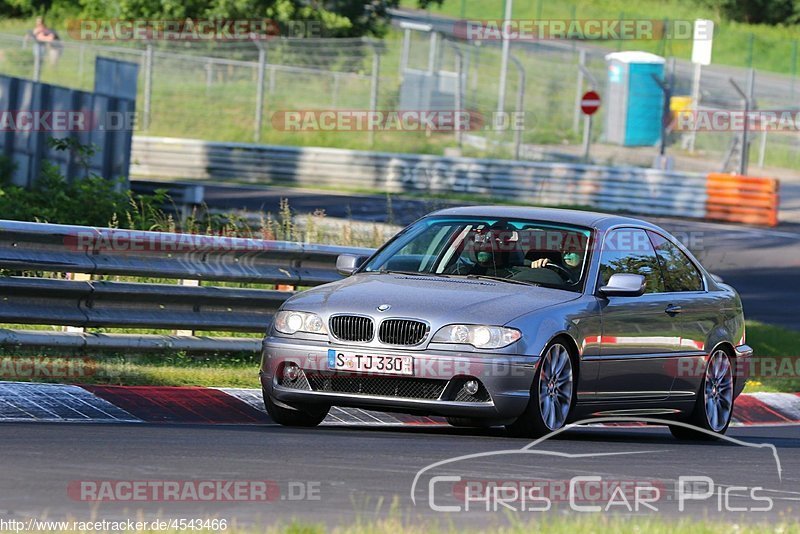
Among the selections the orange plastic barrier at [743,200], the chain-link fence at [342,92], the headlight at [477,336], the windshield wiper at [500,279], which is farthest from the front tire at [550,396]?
the chain-link fence at [342,92]

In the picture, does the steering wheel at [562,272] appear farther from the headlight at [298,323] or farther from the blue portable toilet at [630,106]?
the blue portable toilet at [630,106]

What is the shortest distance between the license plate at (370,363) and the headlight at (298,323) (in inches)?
7.8

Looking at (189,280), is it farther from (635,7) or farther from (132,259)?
(635,7)

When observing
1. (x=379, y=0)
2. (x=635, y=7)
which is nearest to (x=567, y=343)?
(x=379, y=0)

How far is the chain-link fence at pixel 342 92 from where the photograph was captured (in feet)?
120

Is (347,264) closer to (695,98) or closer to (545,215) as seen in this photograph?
(545,215)

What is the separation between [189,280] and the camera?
11938 millimetres

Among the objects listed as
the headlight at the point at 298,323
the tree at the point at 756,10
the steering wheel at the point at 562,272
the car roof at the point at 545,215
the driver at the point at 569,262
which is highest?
the tree at the point at 756,10

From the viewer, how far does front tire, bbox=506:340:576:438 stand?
29.8 feet

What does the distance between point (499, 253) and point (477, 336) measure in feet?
4.13

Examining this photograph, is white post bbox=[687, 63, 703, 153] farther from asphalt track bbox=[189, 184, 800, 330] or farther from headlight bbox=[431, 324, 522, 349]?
headlight bbox=[431, 324, 522, 349]

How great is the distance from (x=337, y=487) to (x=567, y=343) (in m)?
3.05

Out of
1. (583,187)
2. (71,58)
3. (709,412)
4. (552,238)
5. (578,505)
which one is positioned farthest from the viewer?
(71,58)

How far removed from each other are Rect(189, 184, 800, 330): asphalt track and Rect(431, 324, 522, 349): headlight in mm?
10017
